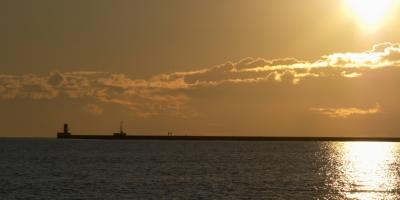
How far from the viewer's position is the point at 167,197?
73.3m

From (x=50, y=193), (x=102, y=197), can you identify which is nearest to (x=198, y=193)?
(x=102, y=197)

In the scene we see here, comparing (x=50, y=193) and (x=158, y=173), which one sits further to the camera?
(x=158, y=173)

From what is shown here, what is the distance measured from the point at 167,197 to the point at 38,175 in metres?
33.6

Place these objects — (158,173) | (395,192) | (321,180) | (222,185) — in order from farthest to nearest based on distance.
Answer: (158,173) < (321,180) < (222,185) < (395,192)

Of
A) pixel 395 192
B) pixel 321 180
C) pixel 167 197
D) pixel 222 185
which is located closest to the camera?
pixel 167 197

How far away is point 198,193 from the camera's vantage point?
77125 mm

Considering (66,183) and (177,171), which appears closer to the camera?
(66,183)

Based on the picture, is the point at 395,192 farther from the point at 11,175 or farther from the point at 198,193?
the point at 11,175

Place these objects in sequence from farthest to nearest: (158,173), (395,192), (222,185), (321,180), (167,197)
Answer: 1. (158,173)
2. (321,180)
3. (222,185)
4. (395,192)
5. (167,197)

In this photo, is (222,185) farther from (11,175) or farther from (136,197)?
(11,175)

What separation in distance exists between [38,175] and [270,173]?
32.7 m

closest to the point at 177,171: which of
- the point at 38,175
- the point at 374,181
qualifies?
the point at 38,175

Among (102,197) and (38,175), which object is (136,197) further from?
(38,175)

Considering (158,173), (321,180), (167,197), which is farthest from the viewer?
(158,173)
